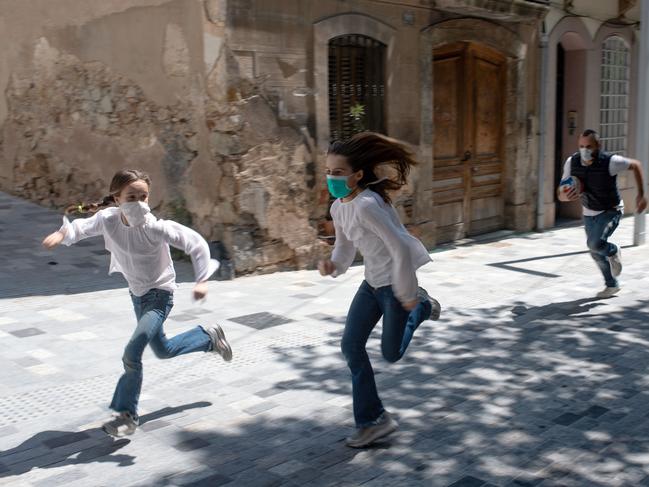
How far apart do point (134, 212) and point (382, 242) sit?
1.30m

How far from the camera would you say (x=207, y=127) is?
8.55 meters

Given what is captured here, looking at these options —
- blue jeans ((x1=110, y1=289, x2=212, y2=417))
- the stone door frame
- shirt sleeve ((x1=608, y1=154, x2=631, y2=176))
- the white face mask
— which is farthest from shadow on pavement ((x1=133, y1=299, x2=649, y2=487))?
the stone door frame

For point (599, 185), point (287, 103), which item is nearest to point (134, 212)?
point (599, 185)

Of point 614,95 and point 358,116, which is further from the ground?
point 614,95

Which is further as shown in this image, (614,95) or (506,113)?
(614,95)

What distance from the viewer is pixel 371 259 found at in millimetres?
4066

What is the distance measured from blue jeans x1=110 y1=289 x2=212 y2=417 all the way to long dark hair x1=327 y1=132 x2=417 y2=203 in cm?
125

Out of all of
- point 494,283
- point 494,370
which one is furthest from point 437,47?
point 494,370

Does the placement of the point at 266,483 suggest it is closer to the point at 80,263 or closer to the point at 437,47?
the point at 80,263

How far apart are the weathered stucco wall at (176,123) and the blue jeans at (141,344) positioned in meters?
4.16

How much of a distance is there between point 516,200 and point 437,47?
2.94 metres

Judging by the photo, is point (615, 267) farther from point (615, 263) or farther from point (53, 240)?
point (53, 240)

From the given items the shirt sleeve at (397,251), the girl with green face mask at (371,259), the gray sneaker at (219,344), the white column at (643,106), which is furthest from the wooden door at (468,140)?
the shirt sleeve at (397,251)

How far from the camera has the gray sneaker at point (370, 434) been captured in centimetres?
409
